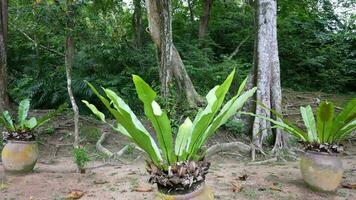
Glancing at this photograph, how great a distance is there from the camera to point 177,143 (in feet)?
7.06

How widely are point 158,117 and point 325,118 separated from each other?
76.8 inches

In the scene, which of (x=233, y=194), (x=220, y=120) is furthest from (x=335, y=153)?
(x=220, y=120)

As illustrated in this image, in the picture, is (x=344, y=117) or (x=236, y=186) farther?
(x=236, y=186)

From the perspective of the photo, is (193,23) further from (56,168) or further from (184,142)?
(184,142)

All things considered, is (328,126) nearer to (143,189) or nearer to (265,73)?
(143,189)

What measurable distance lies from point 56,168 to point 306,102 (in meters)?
6.62

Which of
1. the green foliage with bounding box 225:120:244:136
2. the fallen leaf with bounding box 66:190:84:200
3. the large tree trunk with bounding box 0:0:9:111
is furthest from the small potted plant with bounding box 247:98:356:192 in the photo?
the large tree trunk with bounding box 0:0:9:111

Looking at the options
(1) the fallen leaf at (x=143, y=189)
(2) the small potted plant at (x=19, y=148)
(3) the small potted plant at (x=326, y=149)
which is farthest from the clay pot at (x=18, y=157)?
(3) the small potted plant at (x=326, y=149)

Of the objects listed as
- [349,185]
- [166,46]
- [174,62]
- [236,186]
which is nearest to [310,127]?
[349,185]

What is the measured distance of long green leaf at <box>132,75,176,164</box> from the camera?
190 cm

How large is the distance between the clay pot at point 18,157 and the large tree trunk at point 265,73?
3.31 m

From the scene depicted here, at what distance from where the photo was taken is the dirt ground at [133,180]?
3.47 meters

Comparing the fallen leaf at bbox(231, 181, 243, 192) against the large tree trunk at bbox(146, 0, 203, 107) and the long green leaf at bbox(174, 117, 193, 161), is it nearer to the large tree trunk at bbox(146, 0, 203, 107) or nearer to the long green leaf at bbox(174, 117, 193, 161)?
the long green leaf at bbox(174, 117, 193, 161)

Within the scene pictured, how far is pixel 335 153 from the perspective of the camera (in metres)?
3.53
